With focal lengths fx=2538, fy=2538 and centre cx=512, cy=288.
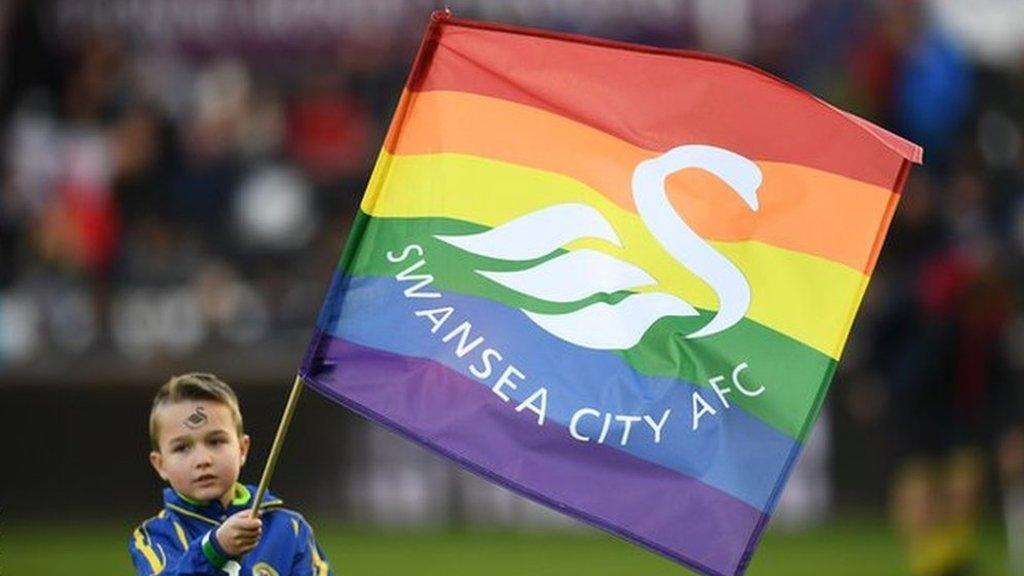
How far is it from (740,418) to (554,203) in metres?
0.81

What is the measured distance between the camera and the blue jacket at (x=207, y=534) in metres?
6.45

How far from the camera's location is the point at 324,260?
17.5 meters

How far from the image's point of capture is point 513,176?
6.96m

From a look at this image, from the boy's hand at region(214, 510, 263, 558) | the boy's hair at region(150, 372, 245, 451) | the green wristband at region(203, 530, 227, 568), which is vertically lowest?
the green wristband at region(203, 530, 227, 568)

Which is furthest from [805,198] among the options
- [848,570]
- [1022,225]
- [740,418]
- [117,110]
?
[117,110]

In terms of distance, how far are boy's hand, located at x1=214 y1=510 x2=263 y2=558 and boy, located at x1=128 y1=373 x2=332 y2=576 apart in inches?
2.7

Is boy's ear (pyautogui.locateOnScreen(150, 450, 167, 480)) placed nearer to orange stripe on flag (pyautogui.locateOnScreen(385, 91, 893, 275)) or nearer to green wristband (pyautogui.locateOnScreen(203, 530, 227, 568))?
green wristband (pyautogui.locateOnScreen(203, 530, 227, 568))

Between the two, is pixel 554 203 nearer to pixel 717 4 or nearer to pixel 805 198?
pixel 805 198

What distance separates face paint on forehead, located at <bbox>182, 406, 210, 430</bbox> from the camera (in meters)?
6.50

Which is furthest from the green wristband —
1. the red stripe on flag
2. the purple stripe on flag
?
the red stripe on flag

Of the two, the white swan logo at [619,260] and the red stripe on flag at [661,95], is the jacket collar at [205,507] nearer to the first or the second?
the white swan logo at [619,260]

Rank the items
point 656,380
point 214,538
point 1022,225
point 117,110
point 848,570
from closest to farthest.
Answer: point 214,538, point 656,380, point 848,570, point 1022,225, point 117,110

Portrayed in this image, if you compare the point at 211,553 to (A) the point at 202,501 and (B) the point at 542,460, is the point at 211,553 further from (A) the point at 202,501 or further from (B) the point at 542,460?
(B) the point at 542,460

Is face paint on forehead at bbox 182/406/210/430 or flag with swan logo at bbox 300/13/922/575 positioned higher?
flag with swan logo at bbox 300/13/922/575
